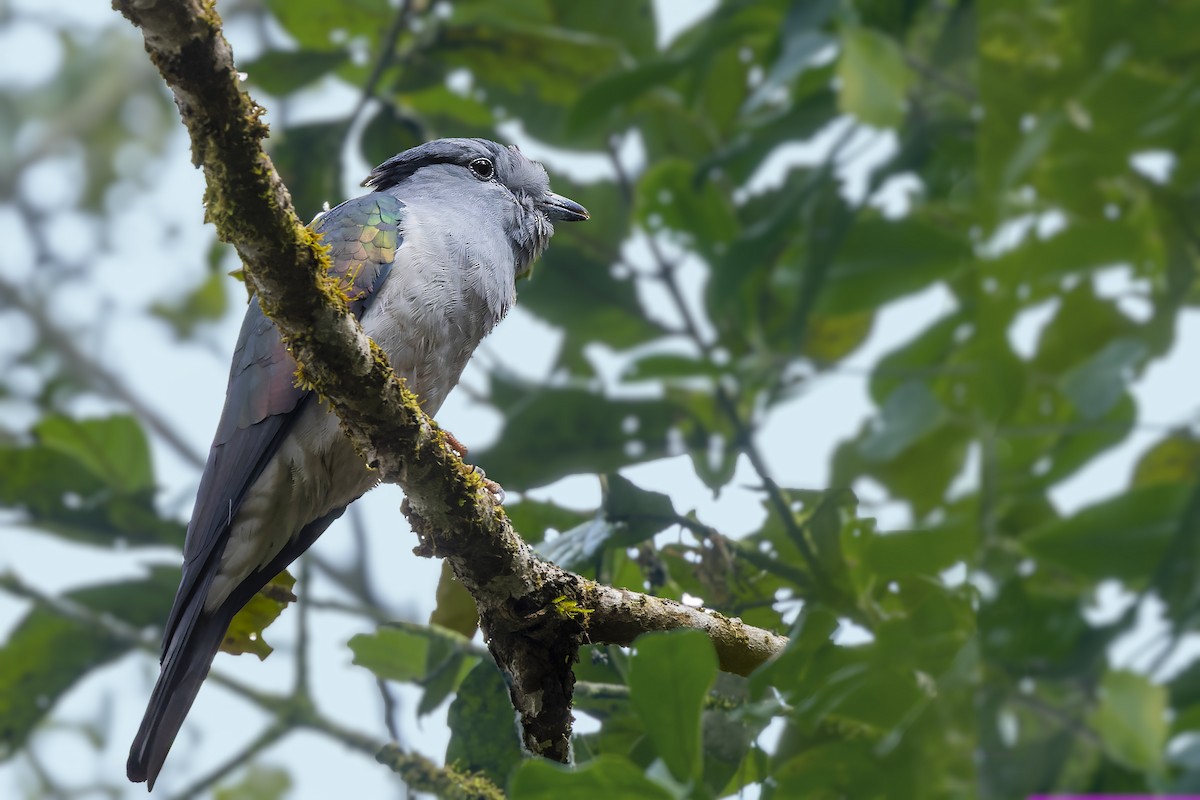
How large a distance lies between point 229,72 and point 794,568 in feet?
5.46

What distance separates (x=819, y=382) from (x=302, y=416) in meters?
1.52

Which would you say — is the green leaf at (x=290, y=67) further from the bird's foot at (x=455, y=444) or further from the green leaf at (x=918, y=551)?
the green leaf at (x=918, y=551)

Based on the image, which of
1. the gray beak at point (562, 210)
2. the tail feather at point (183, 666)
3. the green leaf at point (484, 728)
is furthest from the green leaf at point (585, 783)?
the gray beak at point (562, 210)

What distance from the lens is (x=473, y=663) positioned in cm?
320

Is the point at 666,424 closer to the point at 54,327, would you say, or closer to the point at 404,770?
the point at 404,770

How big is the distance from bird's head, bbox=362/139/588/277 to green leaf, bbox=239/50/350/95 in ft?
2.56

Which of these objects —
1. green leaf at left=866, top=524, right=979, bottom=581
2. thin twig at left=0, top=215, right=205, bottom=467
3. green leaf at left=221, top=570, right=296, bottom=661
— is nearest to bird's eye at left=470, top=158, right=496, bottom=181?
green leaf at left=221, top=570, right=296, bottom=661

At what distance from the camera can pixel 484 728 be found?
2.90 m

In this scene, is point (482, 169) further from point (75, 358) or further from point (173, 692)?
point (75, 358)

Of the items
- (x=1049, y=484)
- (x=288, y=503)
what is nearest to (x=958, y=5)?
(x=1049, y=484)

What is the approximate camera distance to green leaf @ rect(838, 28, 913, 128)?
9.90 ft

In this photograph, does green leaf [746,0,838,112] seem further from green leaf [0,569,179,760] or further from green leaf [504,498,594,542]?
green leaf [0,569,179,760]

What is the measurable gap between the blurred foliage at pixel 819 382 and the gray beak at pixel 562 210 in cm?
23

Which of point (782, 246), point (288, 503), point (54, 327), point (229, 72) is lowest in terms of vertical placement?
point (229, 72)
